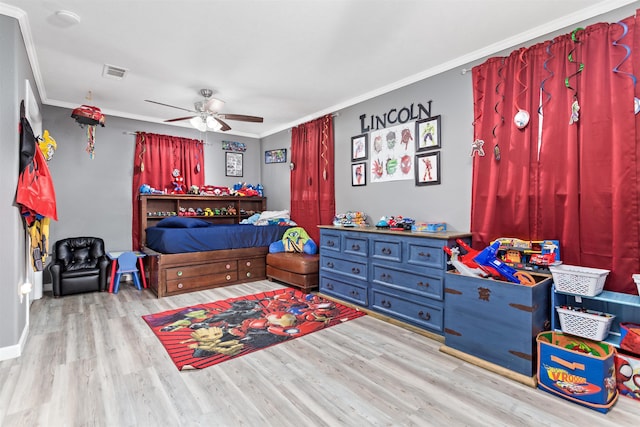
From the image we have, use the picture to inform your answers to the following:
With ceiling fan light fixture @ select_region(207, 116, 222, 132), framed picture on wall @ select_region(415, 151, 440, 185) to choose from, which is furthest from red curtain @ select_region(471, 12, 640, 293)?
ceiling fan light fixture @ select_region(207, 116, 222, 132)

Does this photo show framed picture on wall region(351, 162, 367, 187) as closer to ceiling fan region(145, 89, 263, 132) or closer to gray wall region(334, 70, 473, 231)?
gray wall region(334, 70, 473, 231)

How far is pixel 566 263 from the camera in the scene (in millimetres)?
2486

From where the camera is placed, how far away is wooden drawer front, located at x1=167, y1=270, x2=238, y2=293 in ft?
13.9

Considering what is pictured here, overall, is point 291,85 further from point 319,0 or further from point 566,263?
point 566,263

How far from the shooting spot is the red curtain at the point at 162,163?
5129 mm

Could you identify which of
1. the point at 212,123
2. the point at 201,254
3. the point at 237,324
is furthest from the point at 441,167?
the point at 201,254

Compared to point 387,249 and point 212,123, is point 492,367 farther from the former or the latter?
point 212,123

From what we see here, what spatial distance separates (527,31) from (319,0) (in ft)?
5.90

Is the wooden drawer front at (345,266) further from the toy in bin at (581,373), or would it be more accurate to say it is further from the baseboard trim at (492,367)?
the toy in bin at (581,373)

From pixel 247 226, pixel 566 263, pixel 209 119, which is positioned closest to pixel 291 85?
pixel 209 119

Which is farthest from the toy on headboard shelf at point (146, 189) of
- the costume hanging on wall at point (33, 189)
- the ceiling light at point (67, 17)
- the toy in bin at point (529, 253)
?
the toy in bin at point (529, 253)

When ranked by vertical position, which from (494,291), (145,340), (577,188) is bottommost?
(145,340)

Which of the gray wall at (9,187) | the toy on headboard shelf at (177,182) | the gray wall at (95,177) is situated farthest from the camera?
the toy on headboard shelf at (177,182)

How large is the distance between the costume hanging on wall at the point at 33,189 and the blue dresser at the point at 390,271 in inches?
111
